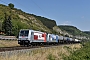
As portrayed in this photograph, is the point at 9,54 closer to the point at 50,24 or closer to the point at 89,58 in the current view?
the point at 89,58

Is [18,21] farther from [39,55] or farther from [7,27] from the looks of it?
[39,55]

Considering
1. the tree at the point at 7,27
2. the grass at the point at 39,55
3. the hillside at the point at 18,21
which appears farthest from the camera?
the hillside at the point at 18,21

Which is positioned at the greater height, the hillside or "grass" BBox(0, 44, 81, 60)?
the hillside

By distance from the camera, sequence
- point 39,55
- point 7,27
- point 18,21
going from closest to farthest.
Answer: point 39,55
point 7,27
point 18,21

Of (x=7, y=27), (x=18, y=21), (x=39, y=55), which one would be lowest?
(x=39, y=55)

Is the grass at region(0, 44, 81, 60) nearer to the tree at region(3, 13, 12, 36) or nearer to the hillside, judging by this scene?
the tree at region(3, 13, 12, 36)

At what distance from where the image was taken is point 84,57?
15.9m

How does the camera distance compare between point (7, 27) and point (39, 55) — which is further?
point (7, 27)

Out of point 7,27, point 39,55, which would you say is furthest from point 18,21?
point 39,55

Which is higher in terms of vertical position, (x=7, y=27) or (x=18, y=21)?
(x=18, y=21)

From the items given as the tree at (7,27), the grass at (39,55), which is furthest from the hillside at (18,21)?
the grass at (39,55)

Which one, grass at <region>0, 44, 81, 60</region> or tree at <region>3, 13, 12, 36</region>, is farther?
tree at <region>3, 13, 12, 36</region>

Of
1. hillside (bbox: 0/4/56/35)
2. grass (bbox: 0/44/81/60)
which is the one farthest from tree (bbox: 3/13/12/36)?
grass (bbox: 0/44/81/60)

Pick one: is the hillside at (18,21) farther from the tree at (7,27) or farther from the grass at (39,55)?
the grass at (39,55)
